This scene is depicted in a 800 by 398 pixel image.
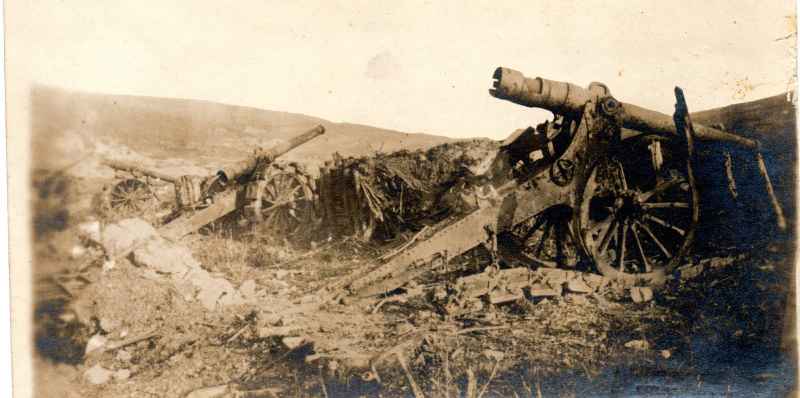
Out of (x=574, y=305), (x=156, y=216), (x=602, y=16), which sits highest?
(x=602, y=16)

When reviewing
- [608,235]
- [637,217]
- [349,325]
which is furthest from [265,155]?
[637,217]

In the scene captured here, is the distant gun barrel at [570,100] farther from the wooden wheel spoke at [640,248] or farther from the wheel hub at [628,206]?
the wooden wheel spoke at [640,248]

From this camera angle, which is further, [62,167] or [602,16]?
[602,16]

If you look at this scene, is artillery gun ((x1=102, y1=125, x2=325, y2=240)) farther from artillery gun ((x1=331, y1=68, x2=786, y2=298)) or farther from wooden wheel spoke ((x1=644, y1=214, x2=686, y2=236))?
wooden wheel spoke ((x1=644, y1=214, x2=686, y2=236))

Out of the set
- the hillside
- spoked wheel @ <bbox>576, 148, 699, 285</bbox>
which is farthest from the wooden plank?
spoked wheel @ <bbox>576, 148, 699, 285</bbox>

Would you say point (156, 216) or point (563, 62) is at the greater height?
point (563, 62)

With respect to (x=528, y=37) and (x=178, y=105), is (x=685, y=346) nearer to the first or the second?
(x=528, y=37)

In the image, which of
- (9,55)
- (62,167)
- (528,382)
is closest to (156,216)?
(62,167)
